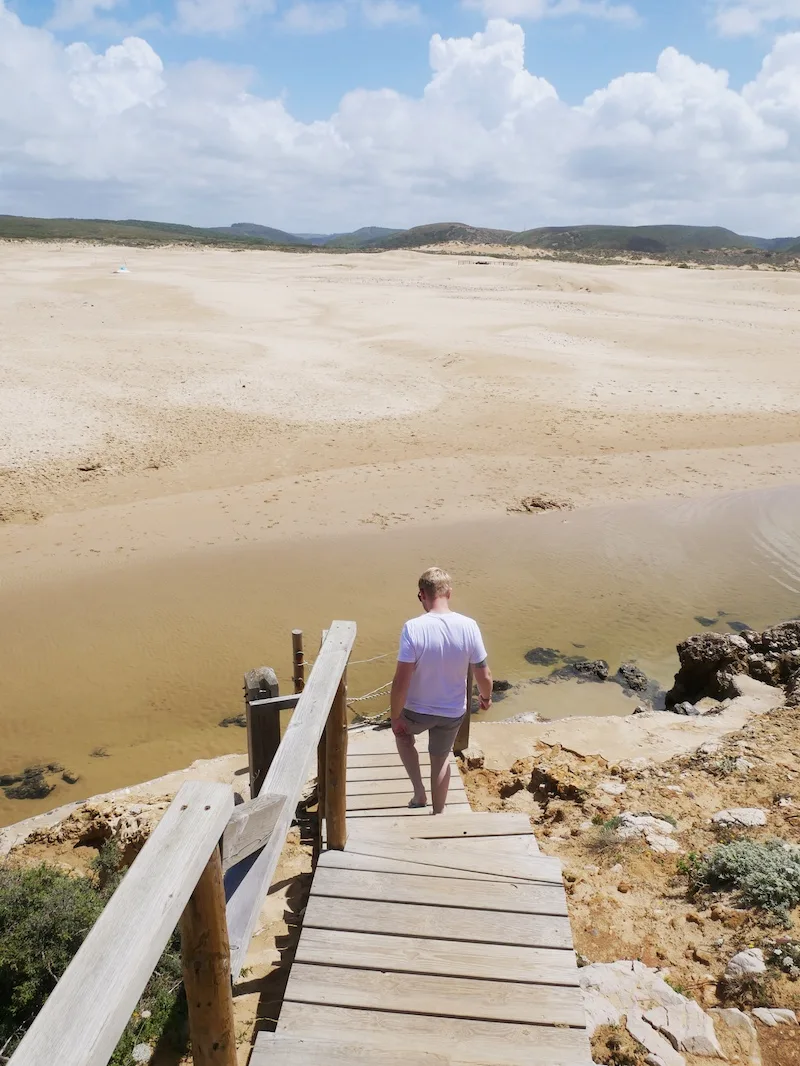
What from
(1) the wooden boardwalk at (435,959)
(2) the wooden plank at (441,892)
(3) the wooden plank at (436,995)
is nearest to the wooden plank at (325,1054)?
(1) the wooden boardwalk at (435,959)

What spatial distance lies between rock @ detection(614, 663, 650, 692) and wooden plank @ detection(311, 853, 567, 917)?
6.01 m

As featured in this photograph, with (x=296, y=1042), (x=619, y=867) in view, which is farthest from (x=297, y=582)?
(x=296, y=1042)

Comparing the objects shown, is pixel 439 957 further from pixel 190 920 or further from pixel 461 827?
pixel 190 920

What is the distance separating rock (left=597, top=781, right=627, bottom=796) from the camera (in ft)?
21.3

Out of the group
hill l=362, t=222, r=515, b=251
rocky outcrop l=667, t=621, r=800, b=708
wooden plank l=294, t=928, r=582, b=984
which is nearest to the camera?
wooden plank l=294, t=928, r=582, b=984

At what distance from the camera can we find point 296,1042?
296cm

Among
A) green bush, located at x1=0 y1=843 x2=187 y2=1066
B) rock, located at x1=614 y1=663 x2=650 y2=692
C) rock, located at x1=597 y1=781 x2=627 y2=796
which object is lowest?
rock, located at x1=614 y1=663 x2=650 y2=692

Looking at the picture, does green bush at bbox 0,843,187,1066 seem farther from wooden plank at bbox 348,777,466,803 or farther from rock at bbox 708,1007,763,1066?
rock at bbox 708,1007,763,1066

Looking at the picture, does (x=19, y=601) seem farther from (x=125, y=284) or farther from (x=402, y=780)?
(x=125, y=284)

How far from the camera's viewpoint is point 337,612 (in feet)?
36.1

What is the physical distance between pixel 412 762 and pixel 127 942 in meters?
3.34

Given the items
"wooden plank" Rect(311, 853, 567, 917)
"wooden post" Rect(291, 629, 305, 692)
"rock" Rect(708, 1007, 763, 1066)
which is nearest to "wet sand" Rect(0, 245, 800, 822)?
"wooden post" Rect(291, 629, 305, 692)

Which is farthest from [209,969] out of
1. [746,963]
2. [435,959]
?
[746,963]

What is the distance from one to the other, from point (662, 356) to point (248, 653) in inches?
776
